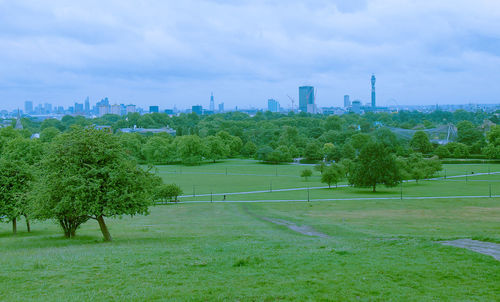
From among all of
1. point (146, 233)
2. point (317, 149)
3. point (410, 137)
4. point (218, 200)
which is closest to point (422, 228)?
point (146, 233)

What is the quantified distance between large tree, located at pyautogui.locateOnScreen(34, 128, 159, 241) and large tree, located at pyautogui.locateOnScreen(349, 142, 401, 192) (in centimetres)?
4269

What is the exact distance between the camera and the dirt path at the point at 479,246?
49.4 feet

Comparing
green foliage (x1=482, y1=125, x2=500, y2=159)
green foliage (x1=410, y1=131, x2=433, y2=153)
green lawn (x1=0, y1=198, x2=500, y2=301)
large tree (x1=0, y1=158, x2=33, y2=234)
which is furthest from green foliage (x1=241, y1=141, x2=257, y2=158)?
green lawn (x1=0, y1=198, x2=500, y2=301)

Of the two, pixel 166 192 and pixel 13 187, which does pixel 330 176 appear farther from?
pixel 13 187

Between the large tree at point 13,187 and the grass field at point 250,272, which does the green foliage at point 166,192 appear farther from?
the grass field at point 250,272

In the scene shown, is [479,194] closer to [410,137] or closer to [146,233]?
[146,233]

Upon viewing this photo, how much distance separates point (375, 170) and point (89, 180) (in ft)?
149

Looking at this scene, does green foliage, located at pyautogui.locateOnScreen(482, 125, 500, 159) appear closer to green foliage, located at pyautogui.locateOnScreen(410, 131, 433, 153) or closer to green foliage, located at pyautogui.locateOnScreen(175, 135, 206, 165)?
green foliage, located at pyautogui.locateOnScreen(410, 131, 433, 153)

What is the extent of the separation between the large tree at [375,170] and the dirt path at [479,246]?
4303 cm

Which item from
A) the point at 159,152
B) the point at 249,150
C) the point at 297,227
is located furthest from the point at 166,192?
the point at 249,150

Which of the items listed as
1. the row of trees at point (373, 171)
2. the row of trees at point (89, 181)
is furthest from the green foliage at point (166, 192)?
the row of trees at point (89, 181)

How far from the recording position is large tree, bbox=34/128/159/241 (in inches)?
848

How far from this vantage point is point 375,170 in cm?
6009

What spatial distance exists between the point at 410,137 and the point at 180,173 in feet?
240
